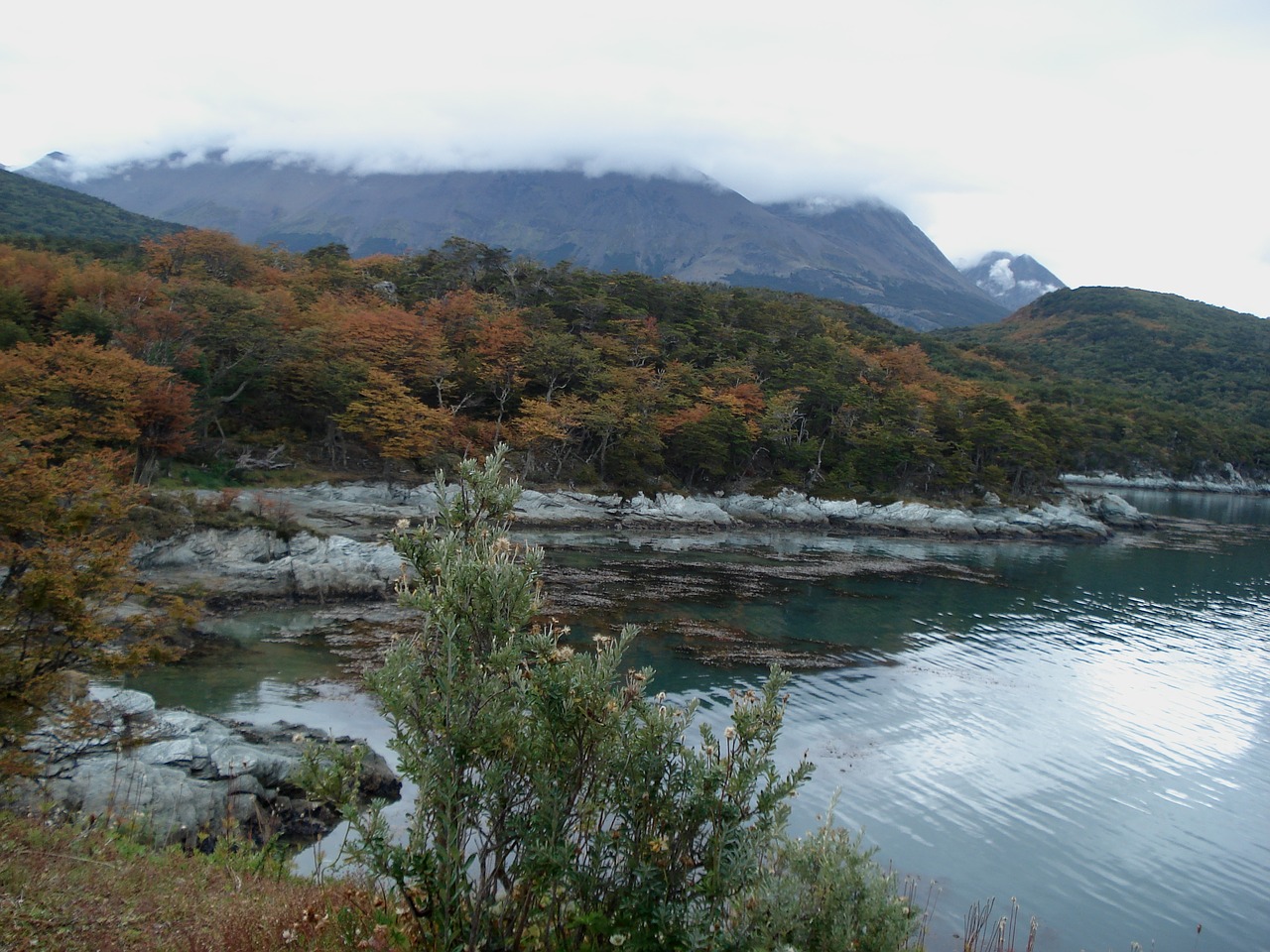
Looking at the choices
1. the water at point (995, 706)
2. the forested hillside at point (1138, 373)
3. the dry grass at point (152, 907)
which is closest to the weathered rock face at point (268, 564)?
the water at point (995, 706)

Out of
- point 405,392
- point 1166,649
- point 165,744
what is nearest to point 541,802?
point 165,744

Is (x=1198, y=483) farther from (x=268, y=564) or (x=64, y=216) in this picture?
(x=64, y=216)

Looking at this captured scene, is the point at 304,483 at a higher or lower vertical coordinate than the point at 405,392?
lower

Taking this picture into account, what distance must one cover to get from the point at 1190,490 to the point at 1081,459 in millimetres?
14046

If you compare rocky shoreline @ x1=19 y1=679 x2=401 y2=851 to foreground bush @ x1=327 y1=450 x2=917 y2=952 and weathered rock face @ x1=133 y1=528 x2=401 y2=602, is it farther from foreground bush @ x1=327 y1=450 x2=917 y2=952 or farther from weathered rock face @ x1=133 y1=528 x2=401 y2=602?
weathered rock face @ x1=133 y1=528 x2=401 y2=602

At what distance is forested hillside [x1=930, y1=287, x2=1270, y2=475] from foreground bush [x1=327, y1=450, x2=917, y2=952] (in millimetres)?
68853

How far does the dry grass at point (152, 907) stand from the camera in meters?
3.90

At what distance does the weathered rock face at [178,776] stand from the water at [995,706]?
7.68 ft

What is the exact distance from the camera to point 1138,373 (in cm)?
10794

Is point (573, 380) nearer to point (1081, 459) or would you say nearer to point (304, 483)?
point (304, 483)

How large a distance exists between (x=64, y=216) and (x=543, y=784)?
9117cm

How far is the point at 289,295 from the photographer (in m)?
40.4

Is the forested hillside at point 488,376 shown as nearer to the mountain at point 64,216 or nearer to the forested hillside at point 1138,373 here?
the forested hillside at point 1138,373

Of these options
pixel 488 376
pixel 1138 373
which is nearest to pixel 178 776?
pixel 488 376
